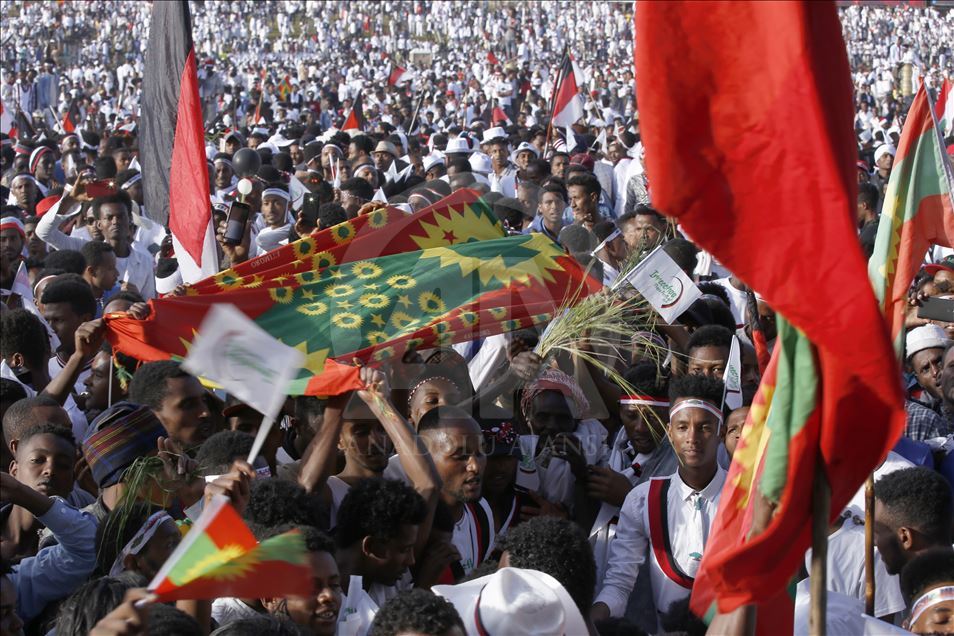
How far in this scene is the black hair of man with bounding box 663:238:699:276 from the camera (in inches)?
314

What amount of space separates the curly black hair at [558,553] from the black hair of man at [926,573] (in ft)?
3.07

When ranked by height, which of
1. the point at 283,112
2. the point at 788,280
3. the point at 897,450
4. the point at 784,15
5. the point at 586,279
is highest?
the point at 784,15

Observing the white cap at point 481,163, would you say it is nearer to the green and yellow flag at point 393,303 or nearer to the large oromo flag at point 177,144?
the large oromo flag at point 177,144

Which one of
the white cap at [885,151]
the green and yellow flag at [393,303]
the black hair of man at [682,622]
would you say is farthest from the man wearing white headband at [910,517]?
the white cap at [885,151]

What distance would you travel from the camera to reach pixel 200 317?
5.70m

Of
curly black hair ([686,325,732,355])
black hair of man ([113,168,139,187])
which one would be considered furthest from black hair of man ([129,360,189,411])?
black hair of man ([113,168,139,187])

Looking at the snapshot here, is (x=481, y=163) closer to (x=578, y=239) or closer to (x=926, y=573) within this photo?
(x=578, y=239)

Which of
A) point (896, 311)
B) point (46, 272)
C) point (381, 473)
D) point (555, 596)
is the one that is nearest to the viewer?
point (555, 596)

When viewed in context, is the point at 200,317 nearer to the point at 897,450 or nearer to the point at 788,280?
the point at 897,450

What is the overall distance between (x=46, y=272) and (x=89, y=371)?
191cm

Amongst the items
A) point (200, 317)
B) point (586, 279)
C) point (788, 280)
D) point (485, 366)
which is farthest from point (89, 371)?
point (788, 280)

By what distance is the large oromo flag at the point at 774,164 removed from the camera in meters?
2.47

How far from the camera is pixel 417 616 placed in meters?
3.40

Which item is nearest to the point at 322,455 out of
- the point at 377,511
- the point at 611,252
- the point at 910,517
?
the point at 377,511
